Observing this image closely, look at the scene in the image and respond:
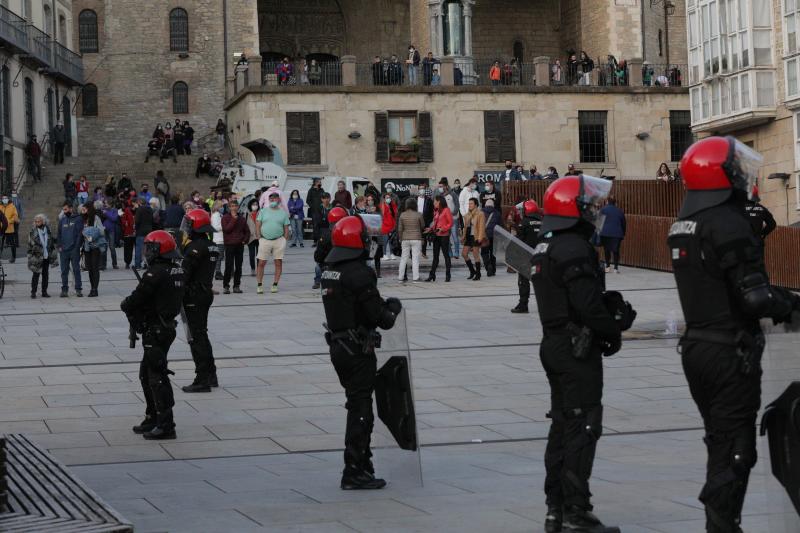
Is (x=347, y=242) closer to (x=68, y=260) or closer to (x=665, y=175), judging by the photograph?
(x=68, y=260)

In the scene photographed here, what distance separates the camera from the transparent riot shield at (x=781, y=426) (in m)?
6.27

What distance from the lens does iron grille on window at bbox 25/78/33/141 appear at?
47.3 meters

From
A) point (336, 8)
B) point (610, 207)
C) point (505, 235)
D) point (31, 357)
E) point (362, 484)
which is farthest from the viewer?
point (336, 8)

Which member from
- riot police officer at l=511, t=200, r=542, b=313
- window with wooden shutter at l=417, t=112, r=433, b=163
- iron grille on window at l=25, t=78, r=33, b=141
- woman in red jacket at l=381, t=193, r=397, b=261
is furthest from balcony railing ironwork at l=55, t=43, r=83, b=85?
riot police officer at l=511, t=200, r=542, b=313

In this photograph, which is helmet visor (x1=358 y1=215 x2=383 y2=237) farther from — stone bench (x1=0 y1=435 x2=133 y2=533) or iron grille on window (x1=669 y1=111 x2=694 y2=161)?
iron grille on window (x1=669 y1=111 x2=694 y2=161)

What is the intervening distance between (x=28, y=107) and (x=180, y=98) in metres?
8.14

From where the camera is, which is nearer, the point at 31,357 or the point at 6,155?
the point at 31,357

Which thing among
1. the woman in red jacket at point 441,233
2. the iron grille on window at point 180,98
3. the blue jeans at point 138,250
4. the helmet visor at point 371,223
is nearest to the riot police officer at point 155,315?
the helmet visor at point 371,223

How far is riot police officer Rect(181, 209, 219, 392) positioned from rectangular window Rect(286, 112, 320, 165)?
30695 mm

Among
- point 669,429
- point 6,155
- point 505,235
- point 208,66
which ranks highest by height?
point 208,66

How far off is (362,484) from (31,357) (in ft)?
27.4

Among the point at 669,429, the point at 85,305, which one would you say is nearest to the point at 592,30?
the point at 85,305

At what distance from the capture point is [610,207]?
2586cm

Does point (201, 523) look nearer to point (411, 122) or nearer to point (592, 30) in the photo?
point (411, 122)
